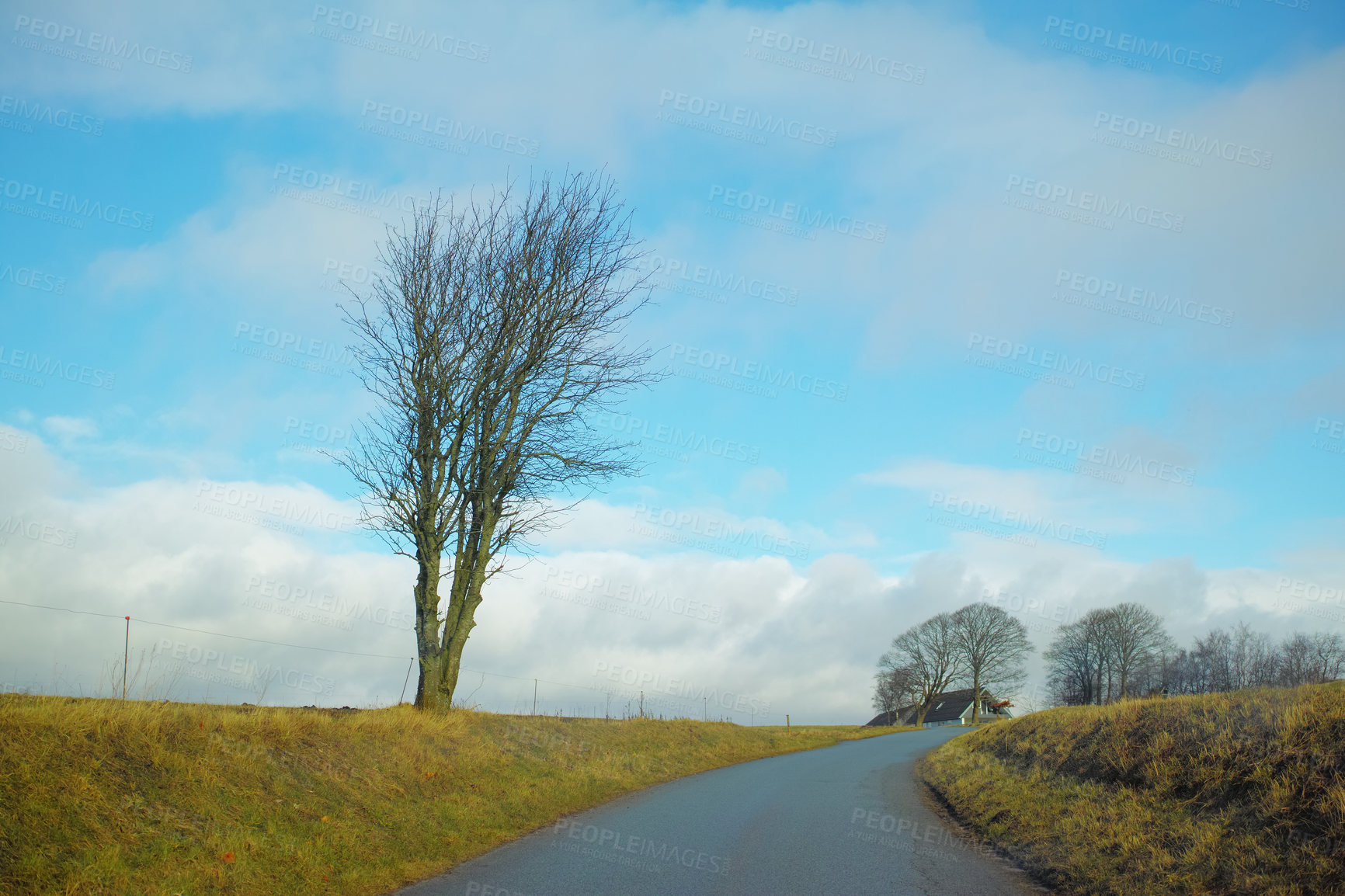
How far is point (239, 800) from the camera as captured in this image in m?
7.00

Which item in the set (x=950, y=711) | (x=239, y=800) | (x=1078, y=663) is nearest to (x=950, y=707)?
(x=950, y=711)

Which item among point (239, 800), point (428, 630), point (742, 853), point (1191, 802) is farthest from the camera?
point (428, 630)

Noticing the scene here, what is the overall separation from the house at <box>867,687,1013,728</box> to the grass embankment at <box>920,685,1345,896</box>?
63.2m

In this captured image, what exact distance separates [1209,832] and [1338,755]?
1277 millimetres

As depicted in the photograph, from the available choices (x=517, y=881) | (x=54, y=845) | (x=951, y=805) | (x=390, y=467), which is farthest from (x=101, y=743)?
(x=951, y=805)

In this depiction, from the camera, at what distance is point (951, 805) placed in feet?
41.0

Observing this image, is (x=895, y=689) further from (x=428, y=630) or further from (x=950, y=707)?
(x=428, y=630)

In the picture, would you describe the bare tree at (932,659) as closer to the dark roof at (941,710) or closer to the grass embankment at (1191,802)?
the dark roof at (941,710)

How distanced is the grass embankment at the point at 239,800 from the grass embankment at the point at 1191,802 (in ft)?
A: 21.1

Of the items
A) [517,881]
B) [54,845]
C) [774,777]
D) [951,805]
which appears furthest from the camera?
[774,777]

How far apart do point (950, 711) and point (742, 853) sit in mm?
76159

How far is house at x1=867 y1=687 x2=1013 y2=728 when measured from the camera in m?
68.4

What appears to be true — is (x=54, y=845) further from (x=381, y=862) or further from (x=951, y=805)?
(x=951, y=805)

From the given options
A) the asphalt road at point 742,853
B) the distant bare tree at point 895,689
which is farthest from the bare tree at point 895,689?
the asphalt road at point 742,853
